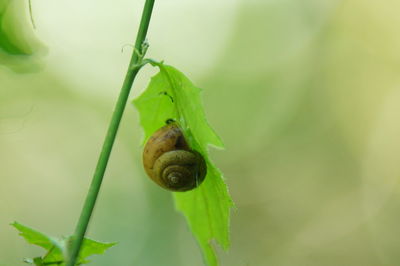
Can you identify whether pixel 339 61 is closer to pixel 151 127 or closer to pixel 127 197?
pixel 127 197

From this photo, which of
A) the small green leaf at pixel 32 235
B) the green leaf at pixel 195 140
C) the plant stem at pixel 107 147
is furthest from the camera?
the green leaf at pixel 195 140

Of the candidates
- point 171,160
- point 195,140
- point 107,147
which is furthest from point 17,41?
point 171,160

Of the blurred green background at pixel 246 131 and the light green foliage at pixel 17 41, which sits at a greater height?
the light green foliage at pixel 17 41

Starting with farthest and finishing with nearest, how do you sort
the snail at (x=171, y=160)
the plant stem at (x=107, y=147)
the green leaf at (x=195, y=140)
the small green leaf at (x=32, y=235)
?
the snail at (x=171, y=160)
the green leaf at (x=195, y=140)
the small green leaf at (x=32, y=235)
the plant stem at (x=107, y=147)

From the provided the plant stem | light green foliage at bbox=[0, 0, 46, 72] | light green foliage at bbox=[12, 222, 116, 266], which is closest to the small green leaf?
light green foliage at bbox=[12, 222, 116, 266]

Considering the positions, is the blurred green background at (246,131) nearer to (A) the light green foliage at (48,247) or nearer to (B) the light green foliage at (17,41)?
(A) the light green foliage at (48,247)

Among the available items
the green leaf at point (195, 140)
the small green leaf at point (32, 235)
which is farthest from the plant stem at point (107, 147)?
the green leaf at point (195, 140)
